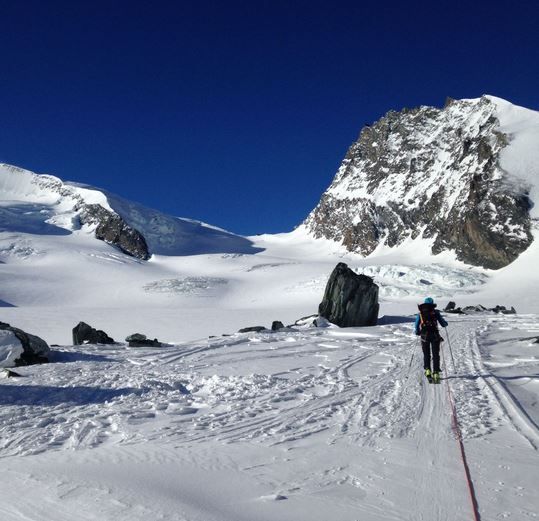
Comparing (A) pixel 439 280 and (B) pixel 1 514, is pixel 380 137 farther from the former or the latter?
(B) pixel 1 514

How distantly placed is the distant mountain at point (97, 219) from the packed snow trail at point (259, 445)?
115m

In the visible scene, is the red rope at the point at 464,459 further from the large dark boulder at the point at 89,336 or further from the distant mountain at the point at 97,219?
the distant mountain at the point at 97,219

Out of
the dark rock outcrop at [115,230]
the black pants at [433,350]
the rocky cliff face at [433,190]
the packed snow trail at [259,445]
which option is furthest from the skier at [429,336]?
the dark rock outcrop at [115,230]

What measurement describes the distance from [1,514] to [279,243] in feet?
623

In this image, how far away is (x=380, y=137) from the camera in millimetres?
177000

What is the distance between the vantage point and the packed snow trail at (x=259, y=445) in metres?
4.05

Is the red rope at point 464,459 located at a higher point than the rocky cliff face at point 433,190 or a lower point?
lower

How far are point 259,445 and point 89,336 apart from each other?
1462 centimetres

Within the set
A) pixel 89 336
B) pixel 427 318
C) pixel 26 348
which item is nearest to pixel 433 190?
pixel 89 336

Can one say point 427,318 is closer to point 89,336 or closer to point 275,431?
point 275,431

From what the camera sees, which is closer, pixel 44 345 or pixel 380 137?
pixel 44 345

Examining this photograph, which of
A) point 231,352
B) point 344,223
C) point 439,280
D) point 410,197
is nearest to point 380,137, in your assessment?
point 344,223

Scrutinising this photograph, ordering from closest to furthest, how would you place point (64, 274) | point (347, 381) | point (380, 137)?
point (347, 381), point (64, 274), point (380, 137)

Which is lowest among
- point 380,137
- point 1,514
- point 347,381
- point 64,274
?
point 1,514
